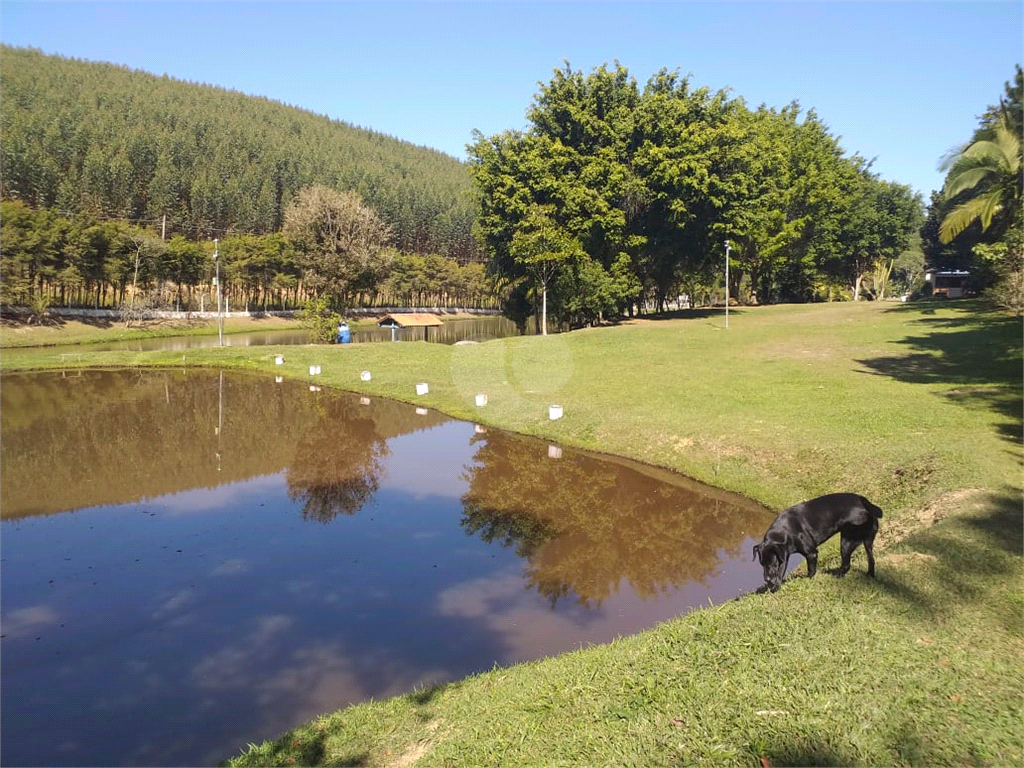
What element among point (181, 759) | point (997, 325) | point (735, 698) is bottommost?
point (181, 759)

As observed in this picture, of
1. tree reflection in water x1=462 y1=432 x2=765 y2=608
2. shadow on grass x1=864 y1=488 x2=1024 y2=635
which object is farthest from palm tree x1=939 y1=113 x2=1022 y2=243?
shadow on grass x1=864 y1=488 x2=1024 y2=635

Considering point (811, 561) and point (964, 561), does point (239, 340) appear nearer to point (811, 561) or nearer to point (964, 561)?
point (811, 561)

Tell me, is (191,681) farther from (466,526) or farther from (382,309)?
(382,309)

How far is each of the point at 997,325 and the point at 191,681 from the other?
42.1 meters

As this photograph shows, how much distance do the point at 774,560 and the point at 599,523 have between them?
5619 millimetres

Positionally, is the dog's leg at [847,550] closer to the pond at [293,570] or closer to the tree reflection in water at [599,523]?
the pond at [293,570]

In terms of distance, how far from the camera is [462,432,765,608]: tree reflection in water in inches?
446

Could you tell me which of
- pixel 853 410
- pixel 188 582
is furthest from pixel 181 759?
pixel 853 410

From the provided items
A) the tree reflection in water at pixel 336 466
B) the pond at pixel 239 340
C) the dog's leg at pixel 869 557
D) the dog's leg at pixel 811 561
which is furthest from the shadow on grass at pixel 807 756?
the pond at pixel 239 340

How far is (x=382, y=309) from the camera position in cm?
10950

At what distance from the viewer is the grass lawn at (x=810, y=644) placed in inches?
211

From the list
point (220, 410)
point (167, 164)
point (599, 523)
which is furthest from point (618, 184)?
point (167, 164)

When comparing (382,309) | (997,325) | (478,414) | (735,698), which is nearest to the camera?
(735,698)

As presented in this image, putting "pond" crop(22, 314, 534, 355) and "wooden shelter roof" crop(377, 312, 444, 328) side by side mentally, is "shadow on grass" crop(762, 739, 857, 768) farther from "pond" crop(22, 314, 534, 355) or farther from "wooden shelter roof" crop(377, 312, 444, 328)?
"wooden shelter roof" crop(377, 312, 444, 328)
